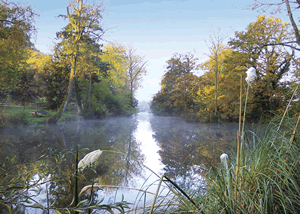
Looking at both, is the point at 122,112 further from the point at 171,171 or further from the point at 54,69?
the point at 171,171

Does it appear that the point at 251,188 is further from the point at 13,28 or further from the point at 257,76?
the point at 257,76

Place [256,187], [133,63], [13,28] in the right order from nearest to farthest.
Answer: [256,187]
[13,28]
[133,63]

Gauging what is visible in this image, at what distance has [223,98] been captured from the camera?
1470cm

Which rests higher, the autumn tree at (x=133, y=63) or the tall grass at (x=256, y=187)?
the autumn tree at (x=133, y=63)

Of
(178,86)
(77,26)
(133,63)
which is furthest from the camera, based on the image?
(133,63)

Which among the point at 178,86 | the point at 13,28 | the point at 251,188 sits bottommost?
the point at 251,188

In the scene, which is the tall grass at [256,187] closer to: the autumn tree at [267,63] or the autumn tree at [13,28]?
the autumn tree at [13,28]

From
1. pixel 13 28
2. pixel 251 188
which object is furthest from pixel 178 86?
pixel 251 188

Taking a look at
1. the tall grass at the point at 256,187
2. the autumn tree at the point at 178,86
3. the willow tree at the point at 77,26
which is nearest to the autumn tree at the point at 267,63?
the autumn tree at the point at 178,86

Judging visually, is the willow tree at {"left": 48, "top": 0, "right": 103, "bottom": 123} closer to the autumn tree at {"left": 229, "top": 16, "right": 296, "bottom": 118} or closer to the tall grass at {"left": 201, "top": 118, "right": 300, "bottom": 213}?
the autumn tree at {"left": 229, "top": 16, "right": 296, "bottom": 118}

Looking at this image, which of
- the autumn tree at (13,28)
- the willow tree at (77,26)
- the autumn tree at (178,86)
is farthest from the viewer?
the autumn tree at (178,86)

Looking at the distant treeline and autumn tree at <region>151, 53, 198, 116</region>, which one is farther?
autumn tree at <region>151, 53, 198, 116</region>

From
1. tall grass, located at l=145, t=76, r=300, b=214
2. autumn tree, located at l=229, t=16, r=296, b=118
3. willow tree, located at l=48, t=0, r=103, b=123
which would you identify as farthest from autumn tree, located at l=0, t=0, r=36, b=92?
autumn tree, located at l=229, t=16, r=296, b=118

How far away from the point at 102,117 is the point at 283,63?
15475 millimetres
